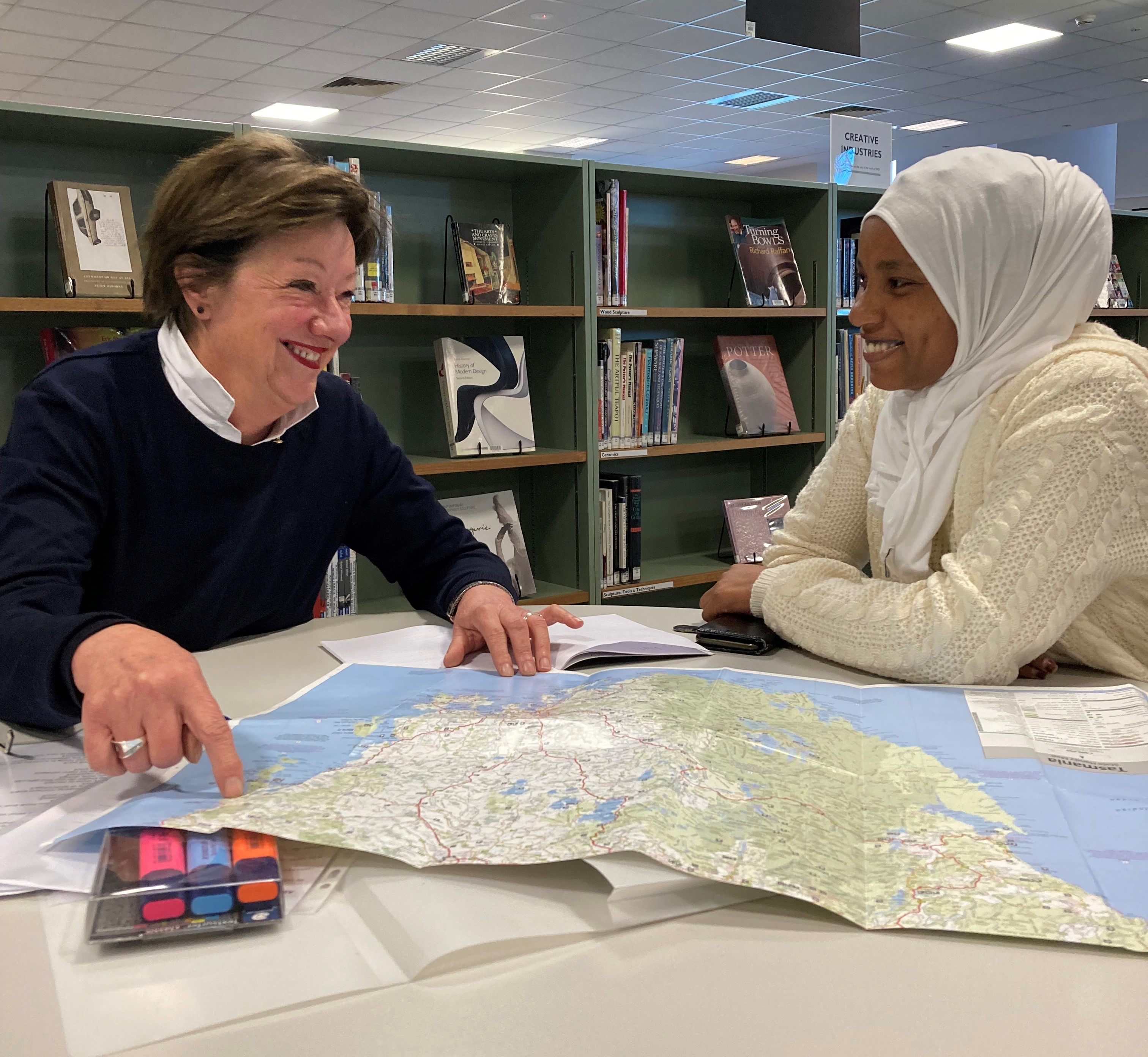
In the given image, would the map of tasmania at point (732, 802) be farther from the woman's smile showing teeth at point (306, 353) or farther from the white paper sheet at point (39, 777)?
the woman's smile showing teeth at point (306, 353)

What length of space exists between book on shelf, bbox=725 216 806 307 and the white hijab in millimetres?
2453

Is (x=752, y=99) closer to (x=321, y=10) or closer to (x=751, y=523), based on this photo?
(x=321, y=10)

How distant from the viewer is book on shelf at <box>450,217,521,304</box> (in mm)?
3205

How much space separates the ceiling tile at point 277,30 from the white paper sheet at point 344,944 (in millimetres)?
6938

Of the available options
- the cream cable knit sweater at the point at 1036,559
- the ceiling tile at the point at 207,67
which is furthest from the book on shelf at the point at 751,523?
the ceiling tile at the point at 207,67

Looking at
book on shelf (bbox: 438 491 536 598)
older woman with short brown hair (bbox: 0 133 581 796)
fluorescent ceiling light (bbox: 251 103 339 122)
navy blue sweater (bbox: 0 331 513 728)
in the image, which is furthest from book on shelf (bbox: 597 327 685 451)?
fluorescent ceiling light (bbox: 251 103 339 122)

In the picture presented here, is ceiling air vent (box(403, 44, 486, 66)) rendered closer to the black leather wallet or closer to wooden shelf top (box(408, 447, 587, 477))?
wooden shelf top (box(408, 447, 587, 477))

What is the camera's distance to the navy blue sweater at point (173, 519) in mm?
1122

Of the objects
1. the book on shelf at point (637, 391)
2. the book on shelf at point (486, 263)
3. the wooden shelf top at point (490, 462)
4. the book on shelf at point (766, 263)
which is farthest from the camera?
the book on shelf at point (766, 263)

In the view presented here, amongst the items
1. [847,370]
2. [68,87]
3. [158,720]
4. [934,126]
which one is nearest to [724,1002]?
[158,720]

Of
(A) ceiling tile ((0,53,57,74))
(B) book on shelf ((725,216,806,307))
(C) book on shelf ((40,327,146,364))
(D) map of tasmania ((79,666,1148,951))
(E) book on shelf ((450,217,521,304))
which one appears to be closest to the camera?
(D) map of tasmania ((79,666,1148,951))

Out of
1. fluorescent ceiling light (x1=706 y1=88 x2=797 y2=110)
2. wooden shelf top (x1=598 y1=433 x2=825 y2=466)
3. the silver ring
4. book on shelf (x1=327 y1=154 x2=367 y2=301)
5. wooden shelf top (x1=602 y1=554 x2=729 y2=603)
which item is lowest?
wooden shelf top (x1=602 y1=554 x2=729 y2=603)

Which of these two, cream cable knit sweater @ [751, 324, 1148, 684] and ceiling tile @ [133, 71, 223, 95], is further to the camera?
ceiling tile @ [133, 71, 223, 95]

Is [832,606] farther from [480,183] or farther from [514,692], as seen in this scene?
[480,183]
